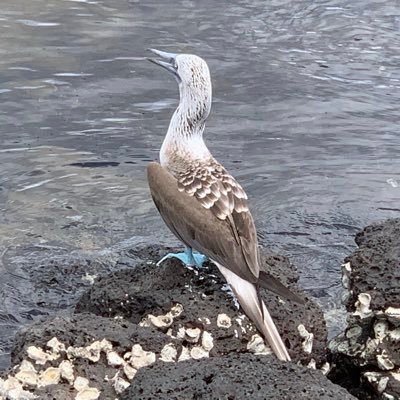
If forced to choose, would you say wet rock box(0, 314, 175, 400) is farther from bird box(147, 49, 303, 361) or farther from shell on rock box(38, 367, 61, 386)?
bird box(147, 49, 303, 361)

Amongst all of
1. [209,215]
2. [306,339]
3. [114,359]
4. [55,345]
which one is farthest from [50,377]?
[209,215]

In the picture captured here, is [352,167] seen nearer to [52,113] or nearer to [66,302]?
[52,113]

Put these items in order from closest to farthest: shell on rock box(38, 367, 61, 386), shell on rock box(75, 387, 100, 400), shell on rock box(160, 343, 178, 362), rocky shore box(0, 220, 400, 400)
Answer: rocky shore box(0, 220, 400, 400) < shell on rock box(75, 387, 100, 400) < shell on rock box(38, 367, 61, 386) < shell on rock box(160, 343, 178, 362)

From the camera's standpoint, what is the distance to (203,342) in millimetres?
5469

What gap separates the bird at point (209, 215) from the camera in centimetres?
578

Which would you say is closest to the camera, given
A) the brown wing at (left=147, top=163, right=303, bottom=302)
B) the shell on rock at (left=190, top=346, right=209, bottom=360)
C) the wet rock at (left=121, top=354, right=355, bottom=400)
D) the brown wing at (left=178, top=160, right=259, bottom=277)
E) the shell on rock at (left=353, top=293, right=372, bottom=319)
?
the wet rock at (left=121, top=354, right=355, bottom=400)

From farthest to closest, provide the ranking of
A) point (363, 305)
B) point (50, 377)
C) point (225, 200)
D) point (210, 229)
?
point (225, 200) < point (210, 229) < point (363, 305) < point (50, 377)

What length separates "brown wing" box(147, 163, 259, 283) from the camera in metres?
6.03

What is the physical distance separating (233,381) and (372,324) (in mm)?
1803

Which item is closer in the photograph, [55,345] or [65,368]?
[65,368]

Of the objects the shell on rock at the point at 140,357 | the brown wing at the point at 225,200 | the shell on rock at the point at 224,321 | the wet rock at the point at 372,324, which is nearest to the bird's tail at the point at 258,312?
the shell on rock at the point at 224,321

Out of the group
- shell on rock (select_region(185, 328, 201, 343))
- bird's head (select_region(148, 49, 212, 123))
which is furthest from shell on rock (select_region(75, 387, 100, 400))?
bird's head (select_region(148, 49, 212, 123))

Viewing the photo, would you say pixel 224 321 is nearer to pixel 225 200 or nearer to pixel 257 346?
pixel 257 346

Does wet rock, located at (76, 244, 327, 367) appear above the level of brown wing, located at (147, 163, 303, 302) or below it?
below
